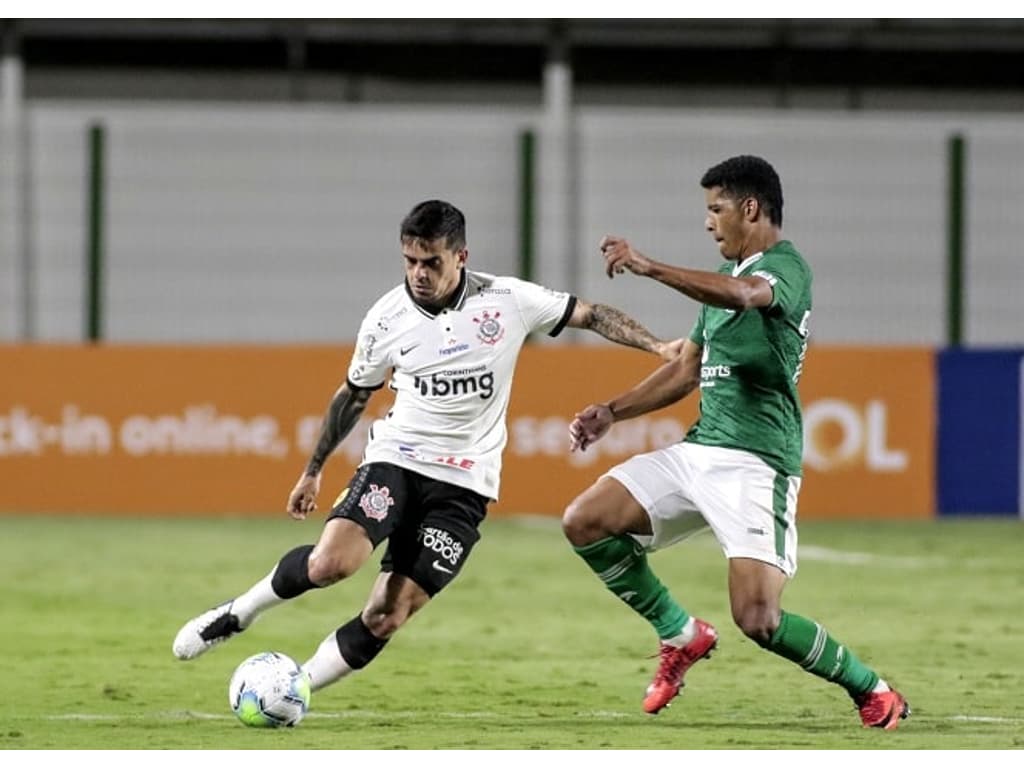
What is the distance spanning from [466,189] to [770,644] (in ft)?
41.8

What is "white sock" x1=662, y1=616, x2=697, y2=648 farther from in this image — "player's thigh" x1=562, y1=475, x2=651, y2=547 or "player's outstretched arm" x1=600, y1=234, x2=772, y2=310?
"player's outstretched arm" x1=600, y1=234, x2=772, y2=310

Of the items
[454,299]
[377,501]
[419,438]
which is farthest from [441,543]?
[454,299]

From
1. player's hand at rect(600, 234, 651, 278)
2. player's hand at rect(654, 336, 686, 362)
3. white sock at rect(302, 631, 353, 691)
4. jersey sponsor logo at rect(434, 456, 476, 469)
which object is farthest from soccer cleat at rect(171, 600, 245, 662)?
player's hand at rect(600, 234, 651, 278)

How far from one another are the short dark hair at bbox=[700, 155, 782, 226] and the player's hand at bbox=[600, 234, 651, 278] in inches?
33.6

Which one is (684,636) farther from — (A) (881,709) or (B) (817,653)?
(A) (881,709)

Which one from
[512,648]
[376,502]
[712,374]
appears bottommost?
[512,648]

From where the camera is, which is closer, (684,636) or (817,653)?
(817,653)

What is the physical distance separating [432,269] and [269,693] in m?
1.69

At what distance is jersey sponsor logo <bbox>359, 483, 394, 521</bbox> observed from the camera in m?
7.99

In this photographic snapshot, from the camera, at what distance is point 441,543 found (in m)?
8.08

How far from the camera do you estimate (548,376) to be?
56.8 ft

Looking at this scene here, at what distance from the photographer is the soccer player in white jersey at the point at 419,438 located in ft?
26.1

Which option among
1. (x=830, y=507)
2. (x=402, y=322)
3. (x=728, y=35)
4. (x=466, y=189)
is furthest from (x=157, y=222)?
(x=402, y=322)

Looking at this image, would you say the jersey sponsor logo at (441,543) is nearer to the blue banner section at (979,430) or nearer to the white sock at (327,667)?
the white sock at (327,667)
